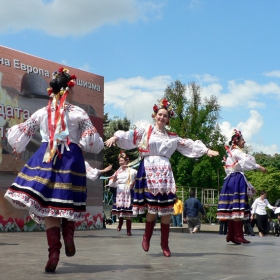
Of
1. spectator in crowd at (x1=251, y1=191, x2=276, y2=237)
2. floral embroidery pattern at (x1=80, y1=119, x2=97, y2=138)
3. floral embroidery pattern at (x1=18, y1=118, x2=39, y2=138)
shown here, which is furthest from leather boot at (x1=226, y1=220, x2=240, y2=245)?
spectator in crowd at (x1=251, y1=191, x2=276, y2=237)

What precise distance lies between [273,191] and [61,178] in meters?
42.3

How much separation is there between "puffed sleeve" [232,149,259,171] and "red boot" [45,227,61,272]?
14.6ft

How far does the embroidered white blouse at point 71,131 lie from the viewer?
523cm

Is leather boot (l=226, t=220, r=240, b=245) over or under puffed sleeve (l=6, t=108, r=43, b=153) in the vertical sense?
under

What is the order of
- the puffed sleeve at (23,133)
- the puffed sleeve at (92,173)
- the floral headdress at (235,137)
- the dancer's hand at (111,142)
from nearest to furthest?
the puffed sleeve at (23,133), the dancer's hand at (111,142), the floral headdress at (235,137), the puffed sleeve at (92,173)

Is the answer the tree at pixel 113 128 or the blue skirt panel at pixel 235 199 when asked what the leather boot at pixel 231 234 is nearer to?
the blue skirt panel at pixel 235 199

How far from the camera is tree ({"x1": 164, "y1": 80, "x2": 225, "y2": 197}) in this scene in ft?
146

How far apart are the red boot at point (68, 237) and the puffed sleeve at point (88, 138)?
0.72 meters

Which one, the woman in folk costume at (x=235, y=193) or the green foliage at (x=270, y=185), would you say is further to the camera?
the green foliage at (x=270, y=185)

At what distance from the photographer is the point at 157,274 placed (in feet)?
15.9

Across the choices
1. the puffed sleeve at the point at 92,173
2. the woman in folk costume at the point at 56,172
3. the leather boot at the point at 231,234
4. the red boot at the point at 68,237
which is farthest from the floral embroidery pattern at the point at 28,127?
→ the puffed sleeve at the point at 92,173

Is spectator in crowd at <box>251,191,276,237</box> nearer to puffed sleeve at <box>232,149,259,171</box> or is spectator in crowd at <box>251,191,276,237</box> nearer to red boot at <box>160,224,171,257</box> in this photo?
puffed sleeve at <box>232,149,259,171</box>

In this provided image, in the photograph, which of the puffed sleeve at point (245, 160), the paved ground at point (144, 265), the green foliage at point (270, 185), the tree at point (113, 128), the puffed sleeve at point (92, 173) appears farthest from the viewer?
the green foliage at point (270, 185)

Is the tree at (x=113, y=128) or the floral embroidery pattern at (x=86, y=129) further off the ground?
the tree at (x=113, y=128)
